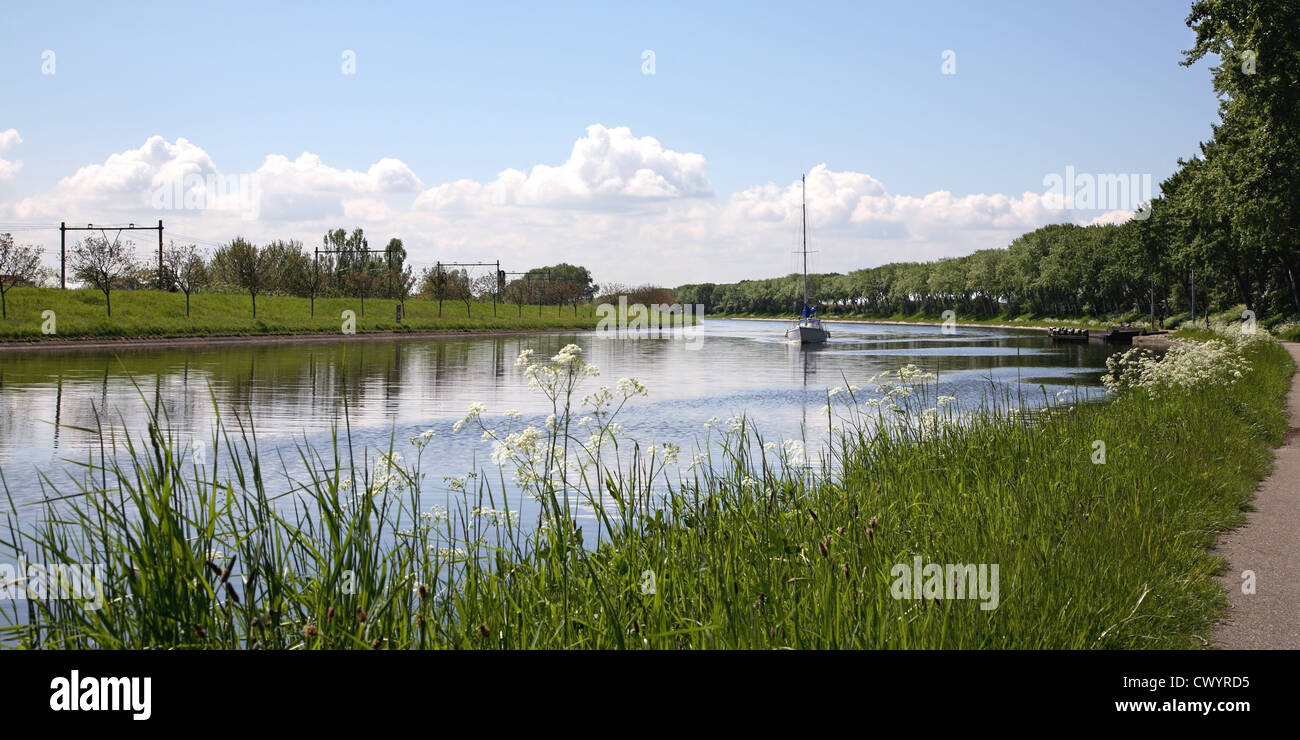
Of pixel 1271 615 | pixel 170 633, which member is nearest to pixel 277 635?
pixel 170 633

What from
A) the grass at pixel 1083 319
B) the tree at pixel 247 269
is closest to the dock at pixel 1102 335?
the grass at pixel 1083 319

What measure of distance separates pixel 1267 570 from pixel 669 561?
14.7ft

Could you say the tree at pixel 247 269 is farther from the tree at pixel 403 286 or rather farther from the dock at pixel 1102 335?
the dock at pixel 1102 335

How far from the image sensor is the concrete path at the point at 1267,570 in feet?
16.9

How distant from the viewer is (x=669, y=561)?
5023mm

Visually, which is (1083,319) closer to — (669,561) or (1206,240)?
(1206,240)

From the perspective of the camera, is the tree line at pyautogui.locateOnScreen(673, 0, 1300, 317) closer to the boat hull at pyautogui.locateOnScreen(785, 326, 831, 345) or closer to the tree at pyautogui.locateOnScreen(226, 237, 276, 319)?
the boat hull at pyautogui.locateOnScreen(785, 326, 831, 345)

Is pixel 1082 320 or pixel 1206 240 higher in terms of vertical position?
pixel 1206 240

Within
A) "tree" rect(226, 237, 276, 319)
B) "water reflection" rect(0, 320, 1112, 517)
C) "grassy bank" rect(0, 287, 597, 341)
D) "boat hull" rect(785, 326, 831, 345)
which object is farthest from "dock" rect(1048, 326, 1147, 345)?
"tree" rect(226, 237, 276, 319)

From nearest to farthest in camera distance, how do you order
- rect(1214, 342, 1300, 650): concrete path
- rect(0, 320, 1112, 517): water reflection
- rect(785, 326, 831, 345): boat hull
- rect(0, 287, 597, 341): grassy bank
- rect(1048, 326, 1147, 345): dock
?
rect(1214, 342, 1300, 650): concrete path < rect(0, 320, 1112, 517): water reflection < rect(0, 287, 597, 341): grassy bank < rect(785, 326, 831, 345): boat hull < rect(1048, 326, 1147, 345): dock

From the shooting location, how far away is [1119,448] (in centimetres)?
959

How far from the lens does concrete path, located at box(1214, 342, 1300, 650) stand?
5.15 m

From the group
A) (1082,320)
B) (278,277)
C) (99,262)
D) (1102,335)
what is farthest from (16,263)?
(1082,320)

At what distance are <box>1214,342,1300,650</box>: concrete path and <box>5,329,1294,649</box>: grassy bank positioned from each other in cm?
17
